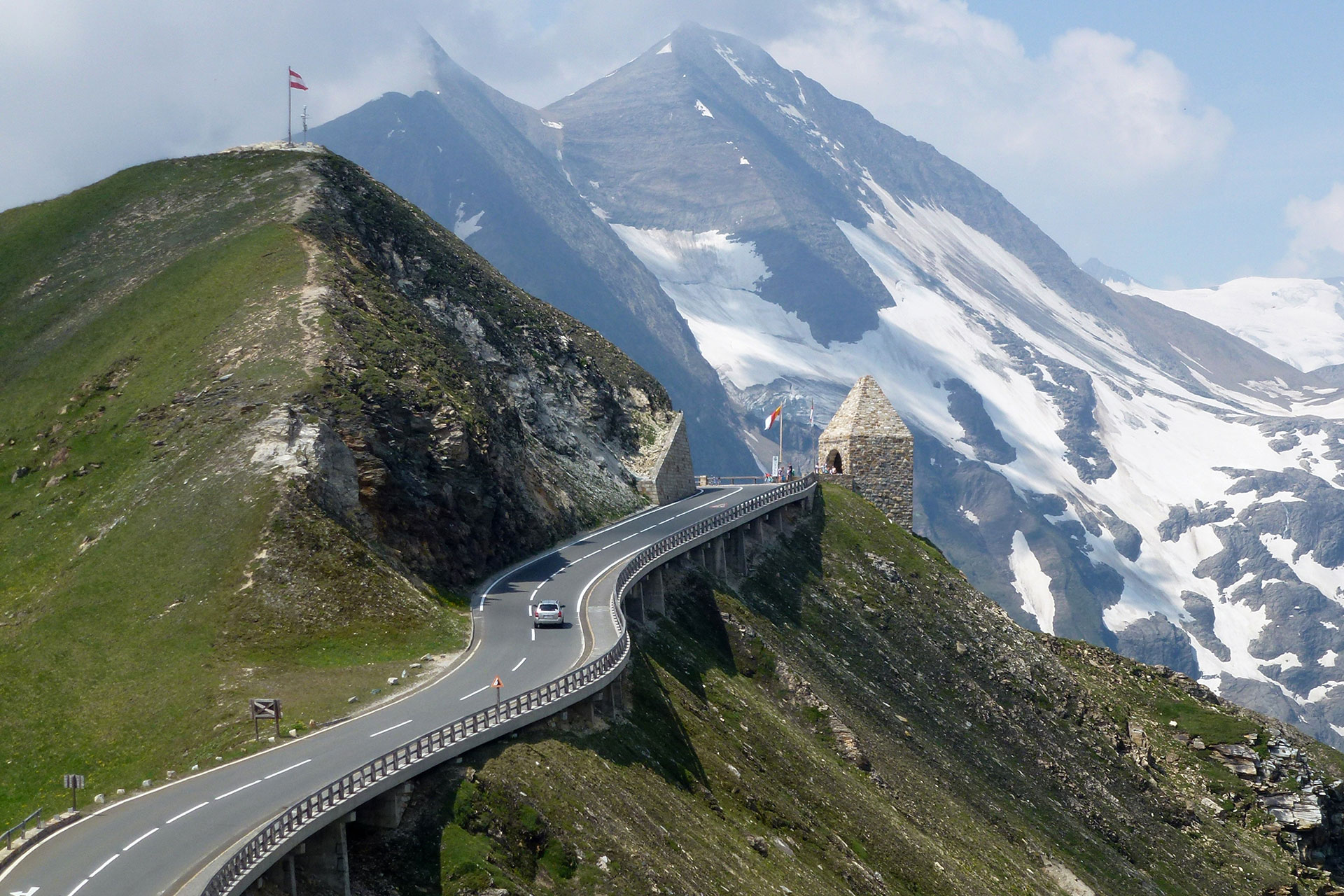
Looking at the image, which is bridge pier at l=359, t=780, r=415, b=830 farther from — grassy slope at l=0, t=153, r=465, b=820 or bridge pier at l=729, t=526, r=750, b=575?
bridge pier at l=729, t=526, r=750, b=575

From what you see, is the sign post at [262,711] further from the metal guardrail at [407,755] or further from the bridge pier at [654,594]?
the bridge pier at [654,594]

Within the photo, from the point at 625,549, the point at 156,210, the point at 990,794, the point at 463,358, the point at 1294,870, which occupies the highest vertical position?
the point at 156,210

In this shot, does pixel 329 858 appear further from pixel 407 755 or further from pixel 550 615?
pixel 550 615

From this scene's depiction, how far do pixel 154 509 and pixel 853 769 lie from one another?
3735cm

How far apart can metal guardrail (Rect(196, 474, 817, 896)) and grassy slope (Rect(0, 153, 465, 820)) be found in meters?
7.23

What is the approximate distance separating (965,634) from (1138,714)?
2399 centimetres

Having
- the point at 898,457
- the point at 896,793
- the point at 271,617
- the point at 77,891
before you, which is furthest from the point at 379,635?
the point at 898,457

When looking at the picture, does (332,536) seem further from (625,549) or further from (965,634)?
(965,634)

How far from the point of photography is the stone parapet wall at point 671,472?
111m

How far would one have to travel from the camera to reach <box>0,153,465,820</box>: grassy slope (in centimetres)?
5228

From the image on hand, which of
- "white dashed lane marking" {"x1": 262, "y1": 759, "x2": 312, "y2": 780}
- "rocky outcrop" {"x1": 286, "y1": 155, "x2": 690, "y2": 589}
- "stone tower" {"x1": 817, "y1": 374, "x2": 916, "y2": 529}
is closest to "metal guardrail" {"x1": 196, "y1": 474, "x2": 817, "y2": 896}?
"white dashed lane marking" {"x1": 262, "y1": 759, "x2": 312, "y2": 780}

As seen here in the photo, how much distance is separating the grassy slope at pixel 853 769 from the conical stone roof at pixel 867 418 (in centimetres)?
750

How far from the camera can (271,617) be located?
190ft

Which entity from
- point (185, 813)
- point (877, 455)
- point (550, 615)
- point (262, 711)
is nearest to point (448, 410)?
point (550, 615)
